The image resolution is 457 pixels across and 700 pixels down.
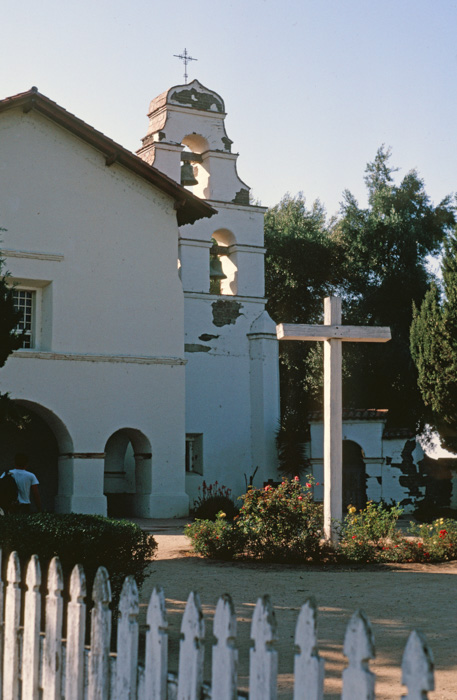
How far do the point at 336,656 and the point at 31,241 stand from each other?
15.0 meters

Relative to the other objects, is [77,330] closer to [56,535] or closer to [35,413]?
[35,413]

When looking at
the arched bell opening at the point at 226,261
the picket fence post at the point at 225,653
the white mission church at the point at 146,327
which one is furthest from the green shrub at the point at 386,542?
the arched bell opening at the point at 226,261

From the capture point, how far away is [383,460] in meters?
22.2

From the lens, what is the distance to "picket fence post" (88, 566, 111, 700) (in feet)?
12.8

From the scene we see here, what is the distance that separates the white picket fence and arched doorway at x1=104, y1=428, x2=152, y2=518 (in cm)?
1598

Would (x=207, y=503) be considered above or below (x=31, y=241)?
below

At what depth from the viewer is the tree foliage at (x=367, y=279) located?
27797 mm

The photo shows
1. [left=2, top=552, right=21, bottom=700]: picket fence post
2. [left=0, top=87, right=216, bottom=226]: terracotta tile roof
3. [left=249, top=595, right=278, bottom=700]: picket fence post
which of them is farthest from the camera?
[left=0, top=87, right=216, bottom=226]: terracotta tile roof

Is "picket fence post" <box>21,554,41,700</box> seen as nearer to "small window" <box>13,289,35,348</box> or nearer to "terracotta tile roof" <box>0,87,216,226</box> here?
"small window" <box>13,289,35,348</box>

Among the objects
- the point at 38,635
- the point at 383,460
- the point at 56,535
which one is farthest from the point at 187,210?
the point at 38,635

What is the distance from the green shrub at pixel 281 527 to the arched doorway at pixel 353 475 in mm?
10498

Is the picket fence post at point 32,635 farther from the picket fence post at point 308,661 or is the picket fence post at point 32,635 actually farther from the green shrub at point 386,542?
the green shrub at point 386,542

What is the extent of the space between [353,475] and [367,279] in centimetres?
891

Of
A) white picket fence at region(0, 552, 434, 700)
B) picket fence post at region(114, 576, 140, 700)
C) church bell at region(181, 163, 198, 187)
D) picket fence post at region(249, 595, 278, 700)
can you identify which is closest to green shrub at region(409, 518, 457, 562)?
white picket fence at region(0, 552, 434, 700)
